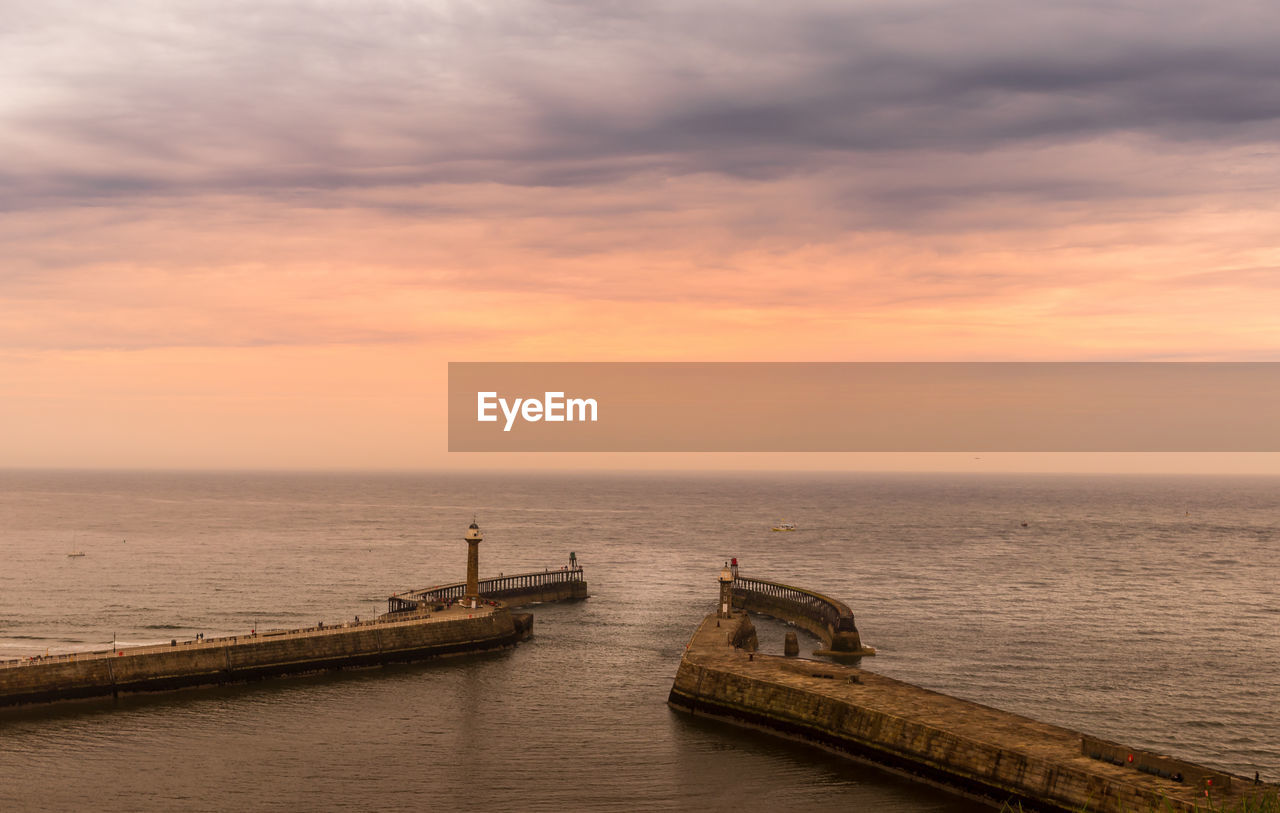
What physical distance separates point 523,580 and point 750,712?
164 ft

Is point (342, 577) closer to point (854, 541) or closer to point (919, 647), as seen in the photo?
point (919, 647)

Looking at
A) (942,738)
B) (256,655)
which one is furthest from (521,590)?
(942,738)

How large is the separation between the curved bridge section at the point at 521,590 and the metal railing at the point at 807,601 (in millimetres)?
15108

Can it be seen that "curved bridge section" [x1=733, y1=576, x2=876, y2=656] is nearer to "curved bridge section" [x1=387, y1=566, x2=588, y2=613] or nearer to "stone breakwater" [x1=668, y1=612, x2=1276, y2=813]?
"stone breakwater" [x1=668, y1=612, x2=1276, y2=813]

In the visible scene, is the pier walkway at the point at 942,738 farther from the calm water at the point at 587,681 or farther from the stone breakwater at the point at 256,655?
the stone breakwater at the point at 256,655

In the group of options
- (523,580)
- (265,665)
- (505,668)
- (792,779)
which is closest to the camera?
(792,779)

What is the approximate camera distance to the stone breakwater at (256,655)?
152ft

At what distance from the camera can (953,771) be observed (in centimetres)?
3644

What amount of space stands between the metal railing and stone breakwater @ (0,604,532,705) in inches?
816

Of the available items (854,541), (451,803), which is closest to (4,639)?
(451,803)

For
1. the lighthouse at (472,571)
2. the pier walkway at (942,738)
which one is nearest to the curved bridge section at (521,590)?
the lighthouse at (472,571)

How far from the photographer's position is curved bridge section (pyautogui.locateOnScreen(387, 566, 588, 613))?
247ft

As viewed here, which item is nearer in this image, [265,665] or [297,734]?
[297,734]

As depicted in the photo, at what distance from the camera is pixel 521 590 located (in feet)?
281
